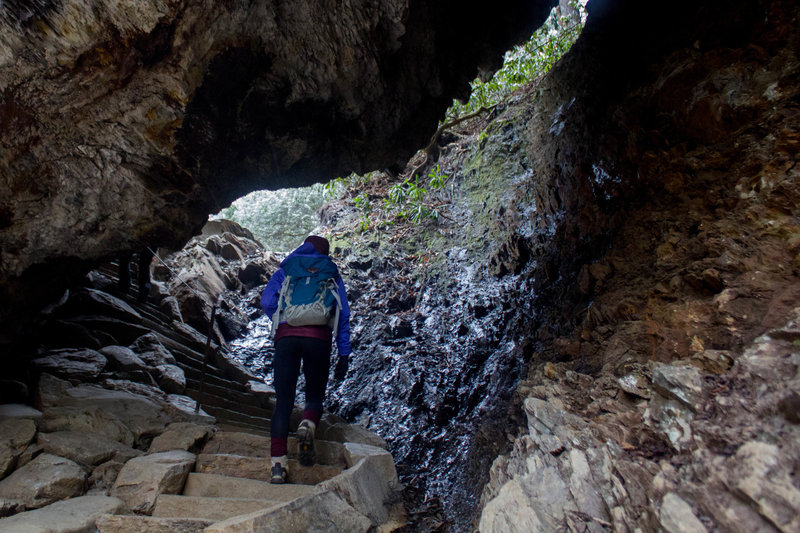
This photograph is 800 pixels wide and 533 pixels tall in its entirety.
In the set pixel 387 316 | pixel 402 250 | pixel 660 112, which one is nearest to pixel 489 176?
pixel 402 250

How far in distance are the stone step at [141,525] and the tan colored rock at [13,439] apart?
1189mm

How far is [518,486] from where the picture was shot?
2494 mm

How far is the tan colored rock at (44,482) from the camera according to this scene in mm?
2766

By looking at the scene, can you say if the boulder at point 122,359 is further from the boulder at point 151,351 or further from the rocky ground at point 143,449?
the boulder at point 151,351

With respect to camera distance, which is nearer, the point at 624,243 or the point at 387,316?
the point at 624,243

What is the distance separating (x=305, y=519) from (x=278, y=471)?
93cm

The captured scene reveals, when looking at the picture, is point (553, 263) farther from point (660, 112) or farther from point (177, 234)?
point (177, 234)

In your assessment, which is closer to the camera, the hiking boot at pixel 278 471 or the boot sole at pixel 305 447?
the hiking boot at pixel 278 471

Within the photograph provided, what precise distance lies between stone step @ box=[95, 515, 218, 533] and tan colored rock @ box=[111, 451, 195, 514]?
0.50 m

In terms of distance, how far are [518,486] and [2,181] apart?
15.5ft

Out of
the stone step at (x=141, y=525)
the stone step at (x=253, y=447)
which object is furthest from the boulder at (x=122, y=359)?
the stone step at (x=141, y=525)

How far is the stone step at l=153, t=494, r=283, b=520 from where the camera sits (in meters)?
2.78

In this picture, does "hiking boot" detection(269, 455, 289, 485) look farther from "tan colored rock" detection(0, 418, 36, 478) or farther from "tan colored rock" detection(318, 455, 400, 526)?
"tan colored rock" detection(0, 418, 36, 478)

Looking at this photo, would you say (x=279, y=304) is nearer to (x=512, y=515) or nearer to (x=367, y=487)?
(x=367, y=487)
